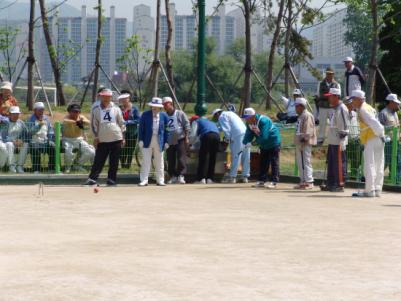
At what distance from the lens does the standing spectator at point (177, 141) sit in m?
21.0

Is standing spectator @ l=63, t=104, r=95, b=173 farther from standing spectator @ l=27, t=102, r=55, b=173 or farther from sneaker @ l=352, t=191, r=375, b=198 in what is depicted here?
sneaker @ l=352, t=191, r=375, b=198

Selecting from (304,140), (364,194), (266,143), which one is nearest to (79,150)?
(266,143)

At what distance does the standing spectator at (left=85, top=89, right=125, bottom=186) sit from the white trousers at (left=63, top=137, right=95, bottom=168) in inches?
42.9

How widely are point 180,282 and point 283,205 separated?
733 centimetres

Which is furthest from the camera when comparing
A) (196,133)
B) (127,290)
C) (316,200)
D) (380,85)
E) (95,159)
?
(380,85)

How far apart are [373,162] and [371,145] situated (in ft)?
0.90

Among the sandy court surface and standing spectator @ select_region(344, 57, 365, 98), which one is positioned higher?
standing spectator @ select_region(344, 57, 365, 98)

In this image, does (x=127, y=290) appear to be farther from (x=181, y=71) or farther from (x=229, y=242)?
(x=181, y=71)

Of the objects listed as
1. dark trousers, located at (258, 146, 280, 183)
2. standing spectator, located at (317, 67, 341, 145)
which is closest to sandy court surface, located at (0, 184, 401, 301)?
dark trousers, located at (258, 146, 280, 183)

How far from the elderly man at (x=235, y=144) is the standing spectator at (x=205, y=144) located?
0.72 ft

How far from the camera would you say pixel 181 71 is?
105250 mm

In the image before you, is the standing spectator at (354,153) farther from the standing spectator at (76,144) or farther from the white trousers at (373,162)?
the standing spectator at (76,144)

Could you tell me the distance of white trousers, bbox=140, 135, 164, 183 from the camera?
2041 centimetres

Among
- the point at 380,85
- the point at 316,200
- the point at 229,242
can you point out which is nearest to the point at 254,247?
the point at 229,242
